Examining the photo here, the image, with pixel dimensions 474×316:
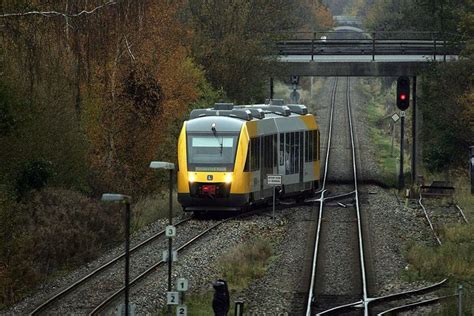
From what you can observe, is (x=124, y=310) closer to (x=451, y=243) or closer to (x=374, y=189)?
(x=451, y=243)

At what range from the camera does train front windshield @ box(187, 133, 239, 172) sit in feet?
106

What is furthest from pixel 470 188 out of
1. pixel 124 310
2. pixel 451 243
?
pixel 124 310

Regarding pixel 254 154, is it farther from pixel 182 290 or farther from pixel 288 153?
pixel 182 290

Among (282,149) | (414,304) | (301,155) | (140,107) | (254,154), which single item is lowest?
(414,304)

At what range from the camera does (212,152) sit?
32.5 metres

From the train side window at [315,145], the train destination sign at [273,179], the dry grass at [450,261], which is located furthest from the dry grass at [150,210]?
the dry grass at [450,261]

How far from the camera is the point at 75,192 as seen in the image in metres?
31.8

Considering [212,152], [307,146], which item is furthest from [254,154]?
[307,146]

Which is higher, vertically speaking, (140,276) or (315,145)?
(315,145)

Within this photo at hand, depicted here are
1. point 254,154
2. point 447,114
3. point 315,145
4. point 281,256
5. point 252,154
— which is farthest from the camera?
point 447,114

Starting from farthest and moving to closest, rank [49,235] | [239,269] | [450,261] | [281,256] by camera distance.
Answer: [49,235] → [281,256] → [450,261] → [239,269]

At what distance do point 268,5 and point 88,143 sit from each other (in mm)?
24054

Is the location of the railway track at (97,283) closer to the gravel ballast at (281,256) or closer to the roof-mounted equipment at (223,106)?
the gravel ballast at (281,256)

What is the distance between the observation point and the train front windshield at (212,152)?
32344 millimetres
